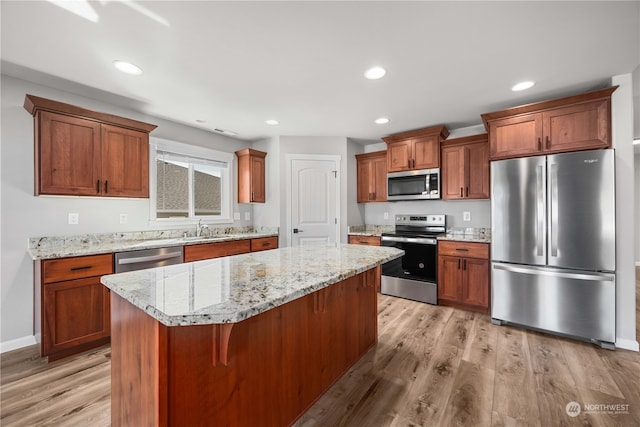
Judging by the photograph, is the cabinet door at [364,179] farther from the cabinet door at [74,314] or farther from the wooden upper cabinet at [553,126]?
the cabinet door at [74,314]

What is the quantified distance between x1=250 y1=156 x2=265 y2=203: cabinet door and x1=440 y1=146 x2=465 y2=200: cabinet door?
2836 millimetres

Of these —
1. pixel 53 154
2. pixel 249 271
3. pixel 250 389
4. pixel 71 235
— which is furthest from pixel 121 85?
pixel 250 389

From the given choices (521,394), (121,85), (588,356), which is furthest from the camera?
(121,85)

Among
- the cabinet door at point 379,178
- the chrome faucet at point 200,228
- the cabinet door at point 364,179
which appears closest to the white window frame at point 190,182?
the chrome faucet at point 200,228

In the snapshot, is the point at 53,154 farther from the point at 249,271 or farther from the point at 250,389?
the point at 250,389

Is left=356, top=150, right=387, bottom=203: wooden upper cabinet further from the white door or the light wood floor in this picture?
the light wood floor

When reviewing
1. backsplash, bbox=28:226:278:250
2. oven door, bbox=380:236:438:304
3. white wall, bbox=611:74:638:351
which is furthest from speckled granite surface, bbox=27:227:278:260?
white wall, bbox=611:74:638:351

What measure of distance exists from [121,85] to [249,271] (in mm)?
2503

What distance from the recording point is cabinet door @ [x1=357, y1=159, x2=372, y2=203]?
4.64 meters

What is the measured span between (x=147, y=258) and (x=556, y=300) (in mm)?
4181

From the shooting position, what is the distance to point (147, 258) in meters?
2.71

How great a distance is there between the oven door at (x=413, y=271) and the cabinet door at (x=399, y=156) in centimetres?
112

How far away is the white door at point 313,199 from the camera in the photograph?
4.33 metres

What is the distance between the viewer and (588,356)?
90.7 inches
